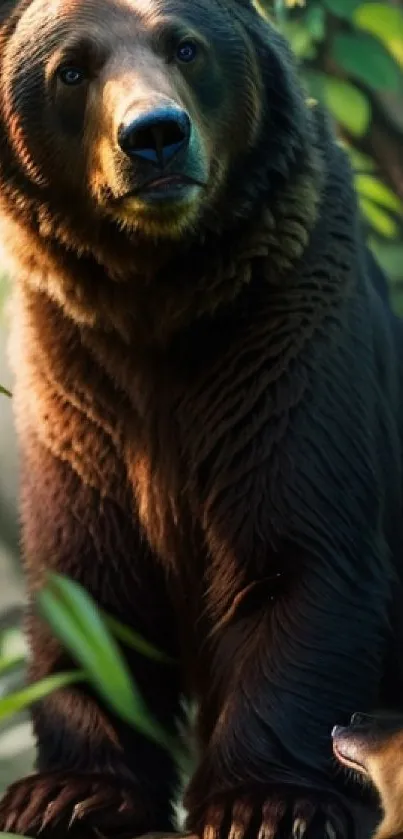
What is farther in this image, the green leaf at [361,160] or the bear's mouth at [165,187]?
the green leaf at [361,160]

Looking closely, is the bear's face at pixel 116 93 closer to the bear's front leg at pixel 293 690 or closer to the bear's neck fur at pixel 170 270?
the bear's neck fur at pixel 170 270

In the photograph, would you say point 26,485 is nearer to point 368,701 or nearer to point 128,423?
point 128,423

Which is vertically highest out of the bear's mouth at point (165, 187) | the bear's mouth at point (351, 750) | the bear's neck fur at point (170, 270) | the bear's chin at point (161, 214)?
the bear's mouth at point (165, 187)

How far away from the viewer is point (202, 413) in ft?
15.5

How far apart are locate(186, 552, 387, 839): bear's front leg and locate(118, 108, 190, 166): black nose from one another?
106 cm

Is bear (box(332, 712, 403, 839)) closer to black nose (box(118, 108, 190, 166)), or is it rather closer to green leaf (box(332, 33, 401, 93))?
black nose (box(118, 108, 190, 166))

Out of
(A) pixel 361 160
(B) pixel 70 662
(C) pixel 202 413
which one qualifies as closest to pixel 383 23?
(A) pixel 361 160

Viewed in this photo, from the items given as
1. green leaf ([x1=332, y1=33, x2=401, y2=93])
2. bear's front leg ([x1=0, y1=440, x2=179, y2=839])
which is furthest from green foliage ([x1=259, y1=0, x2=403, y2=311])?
bear's front leg ([x1=0, y1=440, x2=179, y2=839])

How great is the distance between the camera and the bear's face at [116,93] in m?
4.37

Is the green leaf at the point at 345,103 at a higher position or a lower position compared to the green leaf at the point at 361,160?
higher

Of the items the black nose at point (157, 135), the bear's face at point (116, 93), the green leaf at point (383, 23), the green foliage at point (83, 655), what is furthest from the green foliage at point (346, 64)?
the green foliage at point (83, 655)

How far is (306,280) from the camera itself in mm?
4730

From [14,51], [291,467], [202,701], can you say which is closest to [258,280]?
[291,467]

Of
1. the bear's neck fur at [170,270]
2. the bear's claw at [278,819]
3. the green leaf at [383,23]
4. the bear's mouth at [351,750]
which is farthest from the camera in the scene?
the green leaf at [383,23]
